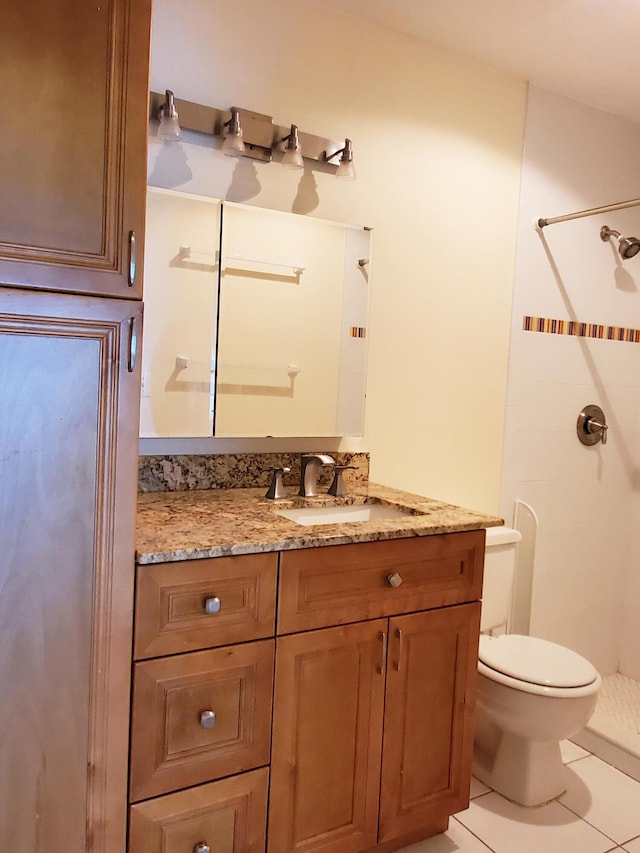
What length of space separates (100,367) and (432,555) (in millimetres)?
912

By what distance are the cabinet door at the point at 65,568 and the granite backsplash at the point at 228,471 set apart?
0.54m

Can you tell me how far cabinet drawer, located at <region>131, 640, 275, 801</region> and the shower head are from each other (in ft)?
7.11

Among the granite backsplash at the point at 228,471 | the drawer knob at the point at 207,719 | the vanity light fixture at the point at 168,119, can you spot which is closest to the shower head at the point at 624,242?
the granite backsplash at the point at 228,471

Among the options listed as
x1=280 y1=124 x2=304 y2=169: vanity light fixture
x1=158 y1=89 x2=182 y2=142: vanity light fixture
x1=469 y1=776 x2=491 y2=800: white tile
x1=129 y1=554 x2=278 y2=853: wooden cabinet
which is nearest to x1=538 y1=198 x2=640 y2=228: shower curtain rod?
x1=280 y1=124 x2=304 y2=169: vanity light fixture

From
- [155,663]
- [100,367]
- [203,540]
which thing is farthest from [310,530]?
[100,367]

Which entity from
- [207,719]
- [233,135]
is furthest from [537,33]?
[207,719]

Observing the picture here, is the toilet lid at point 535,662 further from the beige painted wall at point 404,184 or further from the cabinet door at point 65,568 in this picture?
the cabinet door at point 65,568

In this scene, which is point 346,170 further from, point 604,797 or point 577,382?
point 604,797

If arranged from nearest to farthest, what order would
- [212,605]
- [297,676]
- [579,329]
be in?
[212,605]
[297,676]
[579,329]

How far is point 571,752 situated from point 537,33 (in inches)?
95.2

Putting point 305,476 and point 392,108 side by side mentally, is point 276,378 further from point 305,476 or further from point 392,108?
point 392,108

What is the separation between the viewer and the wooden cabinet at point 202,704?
1.28m

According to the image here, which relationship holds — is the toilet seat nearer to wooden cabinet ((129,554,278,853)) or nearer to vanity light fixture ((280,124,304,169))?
wooden cabinet ((129,554,278,853))

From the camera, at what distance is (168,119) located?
169 centimetres
